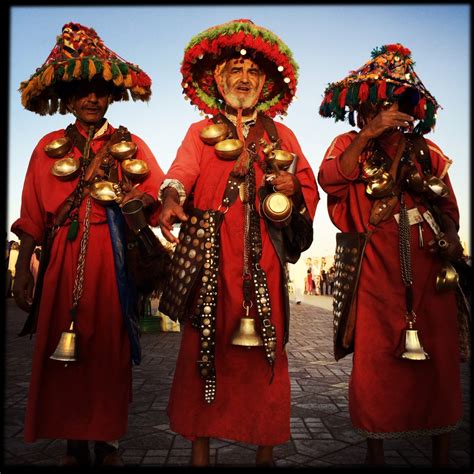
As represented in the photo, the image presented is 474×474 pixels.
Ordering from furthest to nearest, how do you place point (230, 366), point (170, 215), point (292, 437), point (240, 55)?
point (292, 437) < point (240, 55) < point (230, 366) < point (170, 215)

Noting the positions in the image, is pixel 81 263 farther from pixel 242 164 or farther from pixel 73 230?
pixel 242 164

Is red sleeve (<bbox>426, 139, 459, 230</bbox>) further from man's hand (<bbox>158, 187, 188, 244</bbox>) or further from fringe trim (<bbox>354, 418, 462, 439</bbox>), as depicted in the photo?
man's hand (<bbox>158, 187, 188, 244</bbox>)

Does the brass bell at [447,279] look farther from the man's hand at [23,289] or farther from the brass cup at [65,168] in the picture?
the man's hand at [23,289]

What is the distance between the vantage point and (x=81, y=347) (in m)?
3.37

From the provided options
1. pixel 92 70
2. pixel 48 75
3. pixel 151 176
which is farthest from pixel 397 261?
pixel 48 75

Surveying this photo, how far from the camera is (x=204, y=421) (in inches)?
121

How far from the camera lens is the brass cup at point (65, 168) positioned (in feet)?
11.4

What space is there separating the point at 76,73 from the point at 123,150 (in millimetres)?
555

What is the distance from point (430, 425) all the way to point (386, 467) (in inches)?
14.9

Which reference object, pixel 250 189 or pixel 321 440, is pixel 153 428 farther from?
pixel 250 189

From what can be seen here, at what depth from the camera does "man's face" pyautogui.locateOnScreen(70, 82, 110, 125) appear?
3.65m

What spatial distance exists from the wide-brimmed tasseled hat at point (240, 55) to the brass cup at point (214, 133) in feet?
1.24

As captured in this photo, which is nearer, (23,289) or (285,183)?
(285,183)

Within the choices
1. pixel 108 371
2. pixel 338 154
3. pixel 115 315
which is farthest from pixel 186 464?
pixel 338 154
